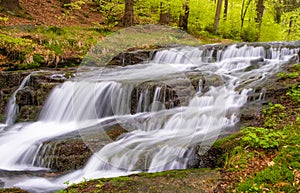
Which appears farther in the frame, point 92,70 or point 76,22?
point 76,22

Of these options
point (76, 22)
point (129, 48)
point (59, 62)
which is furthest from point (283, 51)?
point (76, 22)

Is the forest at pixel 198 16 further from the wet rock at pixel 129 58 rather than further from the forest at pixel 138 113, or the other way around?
the wet rock at pixel 129 58

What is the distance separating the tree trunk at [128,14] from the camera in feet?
45.7

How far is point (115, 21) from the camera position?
15.6m

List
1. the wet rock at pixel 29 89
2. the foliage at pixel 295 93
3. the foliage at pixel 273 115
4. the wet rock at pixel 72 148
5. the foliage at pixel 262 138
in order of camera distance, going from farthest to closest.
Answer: the wet rock at pixel 29 89 → the foliage at pixel 295 93 → the foliage at pixel 273 115 → the wet rock at pixel 72 148 → the foliage at pixel 262 138

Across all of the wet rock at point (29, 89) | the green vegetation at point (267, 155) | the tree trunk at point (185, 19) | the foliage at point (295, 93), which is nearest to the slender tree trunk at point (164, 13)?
the tree trunk at point (185, 19)

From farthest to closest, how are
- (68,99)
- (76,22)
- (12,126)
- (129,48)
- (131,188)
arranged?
(76,22)
(129,48)
(68,99)
(12,126)
(131,188)

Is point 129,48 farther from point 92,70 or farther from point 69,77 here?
point 69,77

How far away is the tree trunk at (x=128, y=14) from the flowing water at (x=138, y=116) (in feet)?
16.0

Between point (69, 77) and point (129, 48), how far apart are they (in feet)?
13.0

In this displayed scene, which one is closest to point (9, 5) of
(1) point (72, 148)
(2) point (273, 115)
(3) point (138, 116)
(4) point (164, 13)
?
(4) point (164, 13)

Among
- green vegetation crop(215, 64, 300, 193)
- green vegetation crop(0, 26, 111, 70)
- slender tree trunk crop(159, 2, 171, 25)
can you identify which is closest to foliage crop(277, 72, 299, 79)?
green vegetation crop(215, 64, 300, 193)

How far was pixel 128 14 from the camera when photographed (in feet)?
46.6

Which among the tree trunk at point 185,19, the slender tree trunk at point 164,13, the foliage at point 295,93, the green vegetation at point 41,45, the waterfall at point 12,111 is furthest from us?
the tree trunk at point 185,19
